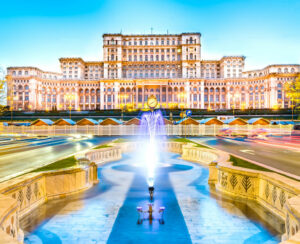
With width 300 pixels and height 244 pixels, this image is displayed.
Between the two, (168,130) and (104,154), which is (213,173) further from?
(168,130)

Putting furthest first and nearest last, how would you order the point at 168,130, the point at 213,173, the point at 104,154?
the point at 168,130 → the point at 104,154 → the point at 213,173

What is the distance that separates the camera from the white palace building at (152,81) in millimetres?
104750

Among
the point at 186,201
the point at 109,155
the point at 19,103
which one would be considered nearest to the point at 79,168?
the point at 186,201

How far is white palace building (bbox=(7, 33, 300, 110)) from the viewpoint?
105m

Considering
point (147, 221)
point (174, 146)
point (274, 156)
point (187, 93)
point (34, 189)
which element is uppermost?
point (187, 93)

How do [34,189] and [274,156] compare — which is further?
[274,156]

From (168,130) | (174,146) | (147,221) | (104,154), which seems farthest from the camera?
(168,130)

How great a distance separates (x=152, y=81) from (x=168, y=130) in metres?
67.1

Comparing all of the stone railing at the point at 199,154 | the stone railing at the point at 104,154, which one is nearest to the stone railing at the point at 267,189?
the stone railing at the point at 199,154

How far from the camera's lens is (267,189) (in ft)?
24.0

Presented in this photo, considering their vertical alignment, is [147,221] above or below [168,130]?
below

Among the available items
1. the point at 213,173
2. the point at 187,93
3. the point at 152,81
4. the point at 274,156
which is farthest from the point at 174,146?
the point at 187,93

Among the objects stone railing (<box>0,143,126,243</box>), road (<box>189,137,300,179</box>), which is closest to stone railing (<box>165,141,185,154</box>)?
road (<box>189,137,300,179</box>)

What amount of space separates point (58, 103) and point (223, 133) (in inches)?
3678
